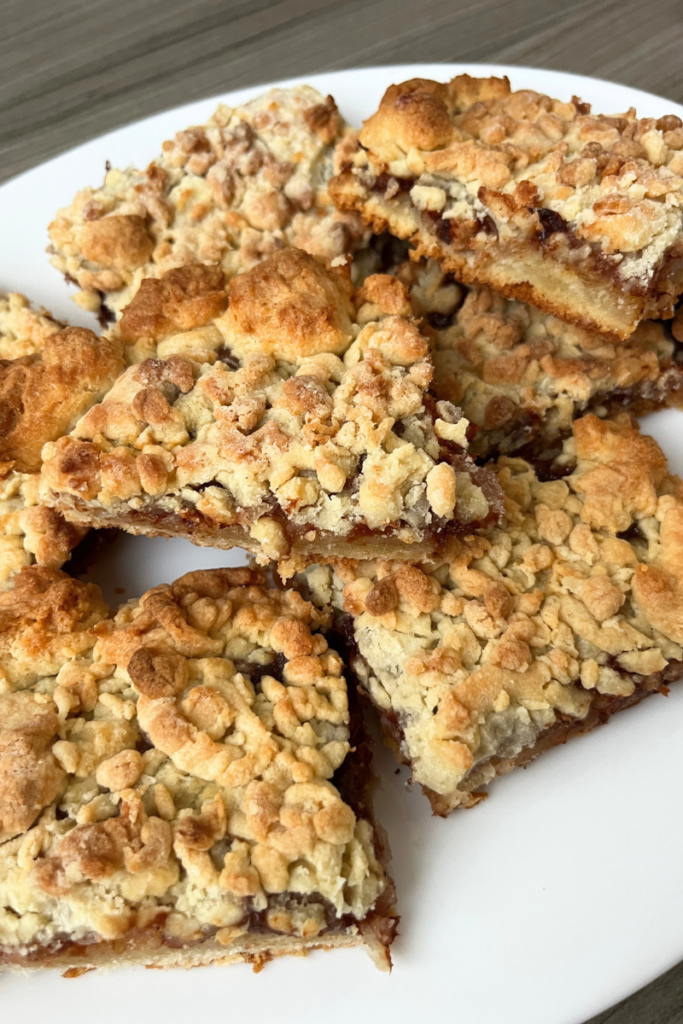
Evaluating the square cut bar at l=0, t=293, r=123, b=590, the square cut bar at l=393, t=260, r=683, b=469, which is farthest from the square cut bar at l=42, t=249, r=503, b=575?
the square cut bar at l=393, t=260, r=683, b=469

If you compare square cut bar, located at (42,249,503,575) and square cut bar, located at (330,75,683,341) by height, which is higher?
square cut bar, located at (330,75,683,341)

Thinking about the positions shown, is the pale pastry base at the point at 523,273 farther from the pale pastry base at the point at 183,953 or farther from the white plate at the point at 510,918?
the pale pastry base at the point at 183,953

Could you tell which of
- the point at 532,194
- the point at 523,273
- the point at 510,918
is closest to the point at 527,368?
the point at 523,273

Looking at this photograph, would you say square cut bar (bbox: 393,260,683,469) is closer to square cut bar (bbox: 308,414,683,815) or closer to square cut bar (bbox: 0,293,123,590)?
square cut bar (bbox: 308,414,683,815)

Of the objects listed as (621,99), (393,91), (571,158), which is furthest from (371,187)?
(621,99)

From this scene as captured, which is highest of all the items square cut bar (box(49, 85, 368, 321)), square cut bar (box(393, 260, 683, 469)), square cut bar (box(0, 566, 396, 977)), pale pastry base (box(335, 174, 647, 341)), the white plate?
square cut bar (box(49, 85, 368, 321))

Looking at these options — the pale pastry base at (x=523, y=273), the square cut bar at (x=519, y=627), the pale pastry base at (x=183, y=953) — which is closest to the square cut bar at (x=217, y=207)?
the pale pastry base at (x=523, y=273)
